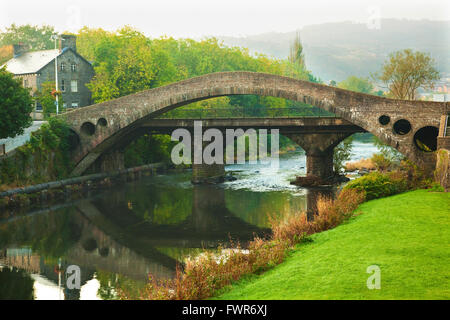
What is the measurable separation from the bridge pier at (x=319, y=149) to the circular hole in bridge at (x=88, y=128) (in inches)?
723

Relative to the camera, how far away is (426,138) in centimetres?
3703

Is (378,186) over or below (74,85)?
below

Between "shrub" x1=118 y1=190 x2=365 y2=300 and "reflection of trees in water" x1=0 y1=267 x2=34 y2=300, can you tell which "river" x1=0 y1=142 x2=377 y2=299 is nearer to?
"reflection of trees in water" x1=0 y1=267 x2=34 y2=300

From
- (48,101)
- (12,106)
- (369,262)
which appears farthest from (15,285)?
(48,101)

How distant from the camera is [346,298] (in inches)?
463

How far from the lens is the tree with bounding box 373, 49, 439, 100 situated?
56.2m

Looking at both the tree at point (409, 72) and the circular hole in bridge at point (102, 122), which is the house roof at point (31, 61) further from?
the tree at point (409, 72)

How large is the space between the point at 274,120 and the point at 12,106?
68.9ft

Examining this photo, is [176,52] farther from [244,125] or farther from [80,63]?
[244,125]

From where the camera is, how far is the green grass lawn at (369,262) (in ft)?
40.4

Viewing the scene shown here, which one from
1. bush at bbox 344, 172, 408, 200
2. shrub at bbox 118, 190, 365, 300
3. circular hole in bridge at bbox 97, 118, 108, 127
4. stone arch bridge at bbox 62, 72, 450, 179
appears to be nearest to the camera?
shrub at bbox 118, 190, 365, 300

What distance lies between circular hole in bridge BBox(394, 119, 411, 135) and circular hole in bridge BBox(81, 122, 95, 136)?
26603 millimetres

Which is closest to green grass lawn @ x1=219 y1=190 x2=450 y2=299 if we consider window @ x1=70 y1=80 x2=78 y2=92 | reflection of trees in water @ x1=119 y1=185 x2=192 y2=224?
reflection of trees in water @ x1=119 y1=185 x2=192 y2=224

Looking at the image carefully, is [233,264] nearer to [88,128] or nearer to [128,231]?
[128,231]
